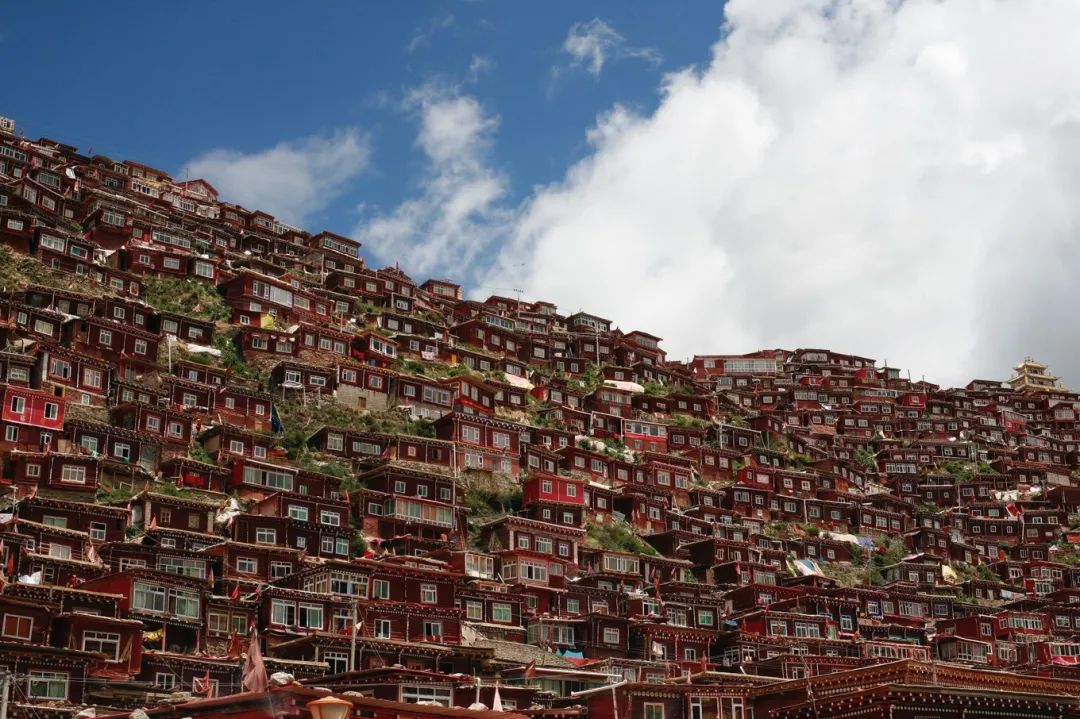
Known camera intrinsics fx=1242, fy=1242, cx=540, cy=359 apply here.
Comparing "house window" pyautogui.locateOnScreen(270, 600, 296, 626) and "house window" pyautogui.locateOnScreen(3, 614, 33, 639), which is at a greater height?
"house window" pyautogui.locateOnScreen(270, 600, 296, 626)

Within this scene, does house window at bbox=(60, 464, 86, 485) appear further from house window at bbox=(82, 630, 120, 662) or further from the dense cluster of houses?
house window at bbox=(82, 630, 120, 662)

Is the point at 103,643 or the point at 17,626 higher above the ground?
the point at 17,626

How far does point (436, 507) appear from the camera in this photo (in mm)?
86375

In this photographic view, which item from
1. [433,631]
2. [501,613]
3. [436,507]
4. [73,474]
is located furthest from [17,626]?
[436,507]

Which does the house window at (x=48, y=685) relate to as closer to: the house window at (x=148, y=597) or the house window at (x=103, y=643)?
the house window at (x=103, y=643)

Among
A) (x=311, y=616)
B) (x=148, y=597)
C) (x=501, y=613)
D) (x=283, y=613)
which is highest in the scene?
(x=501, y=613)

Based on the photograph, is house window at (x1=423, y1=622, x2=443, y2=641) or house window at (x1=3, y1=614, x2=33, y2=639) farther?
house window at (x1=423, y1=622, x2=443, y2=641)

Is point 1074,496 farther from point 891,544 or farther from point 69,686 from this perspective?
point 69,686

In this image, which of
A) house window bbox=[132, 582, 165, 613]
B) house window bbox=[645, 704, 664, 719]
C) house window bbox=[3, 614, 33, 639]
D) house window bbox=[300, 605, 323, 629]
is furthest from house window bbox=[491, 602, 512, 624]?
house window bbox=[3, 614, 33, 639]

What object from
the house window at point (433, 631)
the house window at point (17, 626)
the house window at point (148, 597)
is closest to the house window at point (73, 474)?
the house window at point (148, 597)

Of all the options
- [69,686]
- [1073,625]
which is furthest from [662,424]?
[69,686]

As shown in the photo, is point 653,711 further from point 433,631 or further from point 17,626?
point 17,626

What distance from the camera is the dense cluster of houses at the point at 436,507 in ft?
175

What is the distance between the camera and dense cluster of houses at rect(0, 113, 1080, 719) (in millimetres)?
53438
